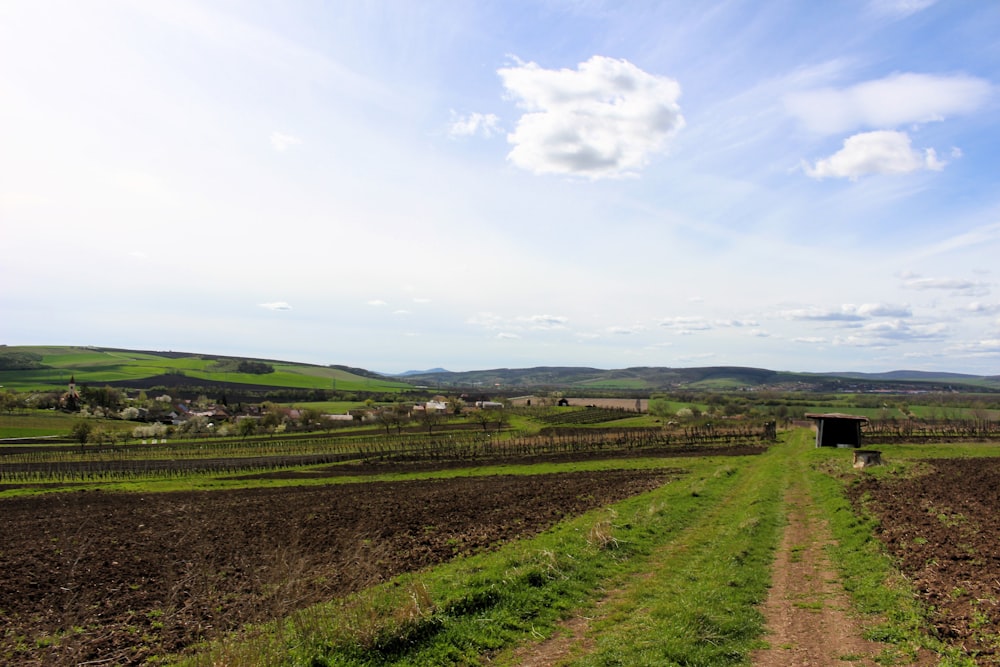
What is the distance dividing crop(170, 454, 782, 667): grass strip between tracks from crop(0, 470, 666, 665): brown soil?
0.85 metres

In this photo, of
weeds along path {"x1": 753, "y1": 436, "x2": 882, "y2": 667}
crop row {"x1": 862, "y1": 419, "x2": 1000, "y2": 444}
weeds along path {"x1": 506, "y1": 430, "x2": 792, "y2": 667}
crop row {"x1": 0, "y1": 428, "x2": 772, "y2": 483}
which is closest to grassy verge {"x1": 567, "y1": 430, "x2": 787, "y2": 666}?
weeds along path {"x1": 506, "y1": 430, "x2": 792, "y2": 667}

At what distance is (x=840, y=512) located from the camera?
19.2m

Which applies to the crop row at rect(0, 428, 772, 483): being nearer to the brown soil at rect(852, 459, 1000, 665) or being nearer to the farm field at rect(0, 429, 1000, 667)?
the farm field at rect(0, 429, 1000, 667)

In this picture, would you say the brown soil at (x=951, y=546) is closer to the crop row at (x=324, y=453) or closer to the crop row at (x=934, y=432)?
the crop row at (x=324, y=453)

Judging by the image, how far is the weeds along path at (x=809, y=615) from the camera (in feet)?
27.5

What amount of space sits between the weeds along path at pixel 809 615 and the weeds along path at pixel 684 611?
0.28 m

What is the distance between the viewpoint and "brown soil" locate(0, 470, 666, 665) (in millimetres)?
11156

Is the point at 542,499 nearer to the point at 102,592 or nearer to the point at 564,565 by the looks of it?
the point at 564,565

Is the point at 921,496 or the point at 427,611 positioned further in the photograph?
the point at 921,496

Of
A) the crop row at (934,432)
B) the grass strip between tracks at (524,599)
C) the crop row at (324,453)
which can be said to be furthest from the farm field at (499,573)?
the crop row at (934,432)

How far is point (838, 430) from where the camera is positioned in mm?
47594

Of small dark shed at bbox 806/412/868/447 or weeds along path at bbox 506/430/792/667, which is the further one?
small dark shed at bbox 806/412/868/447

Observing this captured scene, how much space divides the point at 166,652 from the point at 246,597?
3126 millimetres

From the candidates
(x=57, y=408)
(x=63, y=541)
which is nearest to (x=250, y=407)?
(x=57, y=408)
